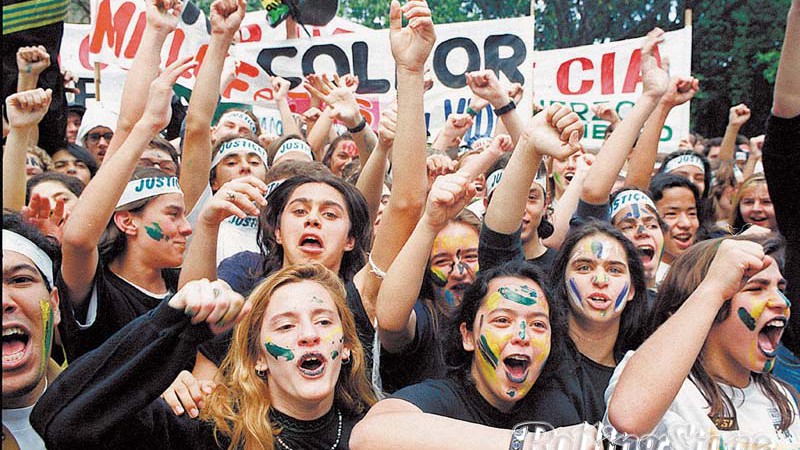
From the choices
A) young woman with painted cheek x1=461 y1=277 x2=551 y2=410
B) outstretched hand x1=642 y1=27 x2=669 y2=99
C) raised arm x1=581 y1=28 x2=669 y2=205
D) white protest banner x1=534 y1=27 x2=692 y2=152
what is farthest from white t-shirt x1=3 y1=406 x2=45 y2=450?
white protest banner x1=534 y1=27 x2=692 y2=152

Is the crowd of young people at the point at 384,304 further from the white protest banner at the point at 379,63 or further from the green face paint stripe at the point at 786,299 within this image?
the white protest banner at the point at 379,63

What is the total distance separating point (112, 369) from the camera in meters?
2.23

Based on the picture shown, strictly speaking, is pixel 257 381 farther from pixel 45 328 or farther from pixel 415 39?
pixel 415 39

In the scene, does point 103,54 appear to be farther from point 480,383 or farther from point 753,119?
point 753,119

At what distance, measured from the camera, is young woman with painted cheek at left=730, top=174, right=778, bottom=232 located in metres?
5.37

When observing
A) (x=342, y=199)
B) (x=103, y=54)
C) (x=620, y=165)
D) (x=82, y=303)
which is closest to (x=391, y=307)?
(x=342, y=199)

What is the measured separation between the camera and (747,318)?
2812 millimetres

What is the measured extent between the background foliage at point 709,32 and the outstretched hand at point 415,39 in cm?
1313

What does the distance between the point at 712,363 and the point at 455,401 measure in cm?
76

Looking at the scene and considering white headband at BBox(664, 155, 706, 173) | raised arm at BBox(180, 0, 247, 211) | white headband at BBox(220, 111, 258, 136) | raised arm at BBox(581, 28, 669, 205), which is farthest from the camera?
white headband at BBox(220, 111, 258, 136)

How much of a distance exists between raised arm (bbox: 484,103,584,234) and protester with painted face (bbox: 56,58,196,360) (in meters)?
1.14

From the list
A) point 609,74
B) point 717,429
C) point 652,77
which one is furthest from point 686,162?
point 717,429

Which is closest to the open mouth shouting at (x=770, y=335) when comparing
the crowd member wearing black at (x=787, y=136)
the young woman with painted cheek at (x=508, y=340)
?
the crowd member wearing black at (x=787, y=136)

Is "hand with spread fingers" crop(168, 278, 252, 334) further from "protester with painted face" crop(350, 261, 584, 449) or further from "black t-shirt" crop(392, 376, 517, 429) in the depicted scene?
"black t-shirt" crop(392, 376, 517, 429)
